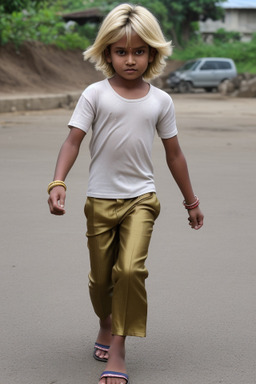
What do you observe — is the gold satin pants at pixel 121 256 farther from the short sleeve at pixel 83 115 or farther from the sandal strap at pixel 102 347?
the short sleeve at pixel 83 115

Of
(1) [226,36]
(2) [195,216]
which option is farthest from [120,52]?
(1) [226,36]

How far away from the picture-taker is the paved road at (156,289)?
3662 mm

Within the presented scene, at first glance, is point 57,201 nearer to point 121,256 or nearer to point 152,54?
point 121,256

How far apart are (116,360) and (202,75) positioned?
36337 mm

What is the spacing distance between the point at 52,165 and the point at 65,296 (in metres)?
5.60

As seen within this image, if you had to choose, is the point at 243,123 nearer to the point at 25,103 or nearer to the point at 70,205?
the point at 25,103

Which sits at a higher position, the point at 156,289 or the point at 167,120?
the point at 167,120

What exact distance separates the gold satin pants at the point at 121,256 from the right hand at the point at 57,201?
24 cm

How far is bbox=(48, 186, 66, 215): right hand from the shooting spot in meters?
3.32

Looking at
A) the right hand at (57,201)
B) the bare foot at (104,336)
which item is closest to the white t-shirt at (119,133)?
the right hand at (57,201)

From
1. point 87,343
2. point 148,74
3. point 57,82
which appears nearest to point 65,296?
point 87,343

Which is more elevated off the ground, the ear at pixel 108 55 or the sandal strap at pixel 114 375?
the ear at pixel 108 55

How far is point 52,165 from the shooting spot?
33.6 feet

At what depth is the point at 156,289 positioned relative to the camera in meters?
4.90
